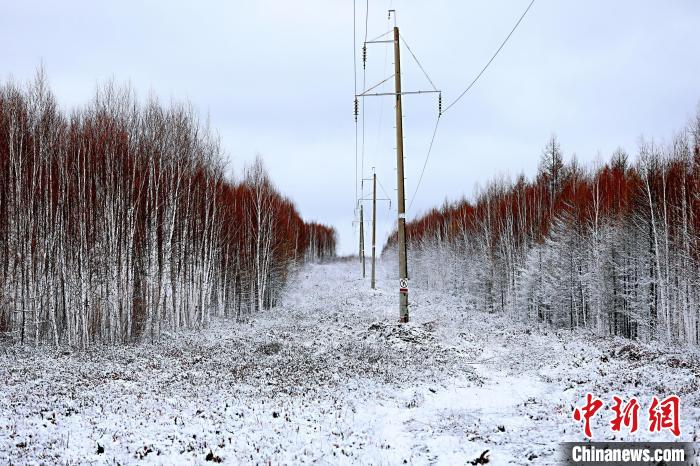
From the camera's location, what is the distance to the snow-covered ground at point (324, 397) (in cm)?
723

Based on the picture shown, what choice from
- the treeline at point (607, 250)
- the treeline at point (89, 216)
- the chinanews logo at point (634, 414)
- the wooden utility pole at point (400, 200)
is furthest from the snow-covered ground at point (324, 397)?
the treeline at point (607, 250)

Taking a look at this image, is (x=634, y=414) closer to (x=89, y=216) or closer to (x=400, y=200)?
(x=400, y=200)

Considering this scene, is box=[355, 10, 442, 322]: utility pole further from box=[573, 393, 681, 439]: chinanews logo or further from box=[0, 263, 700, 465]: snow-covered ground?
box=[573, 393, 681, 439]: chinanews logo

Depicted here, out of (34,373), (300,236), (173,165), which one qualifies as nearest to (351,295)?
(173,165)

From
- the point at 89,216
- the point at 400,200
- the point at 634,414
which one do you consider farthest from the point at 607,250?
the point at 89,216

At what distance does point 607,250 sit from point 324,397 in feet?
82.6

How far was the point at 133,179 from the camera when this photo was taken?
19984mm

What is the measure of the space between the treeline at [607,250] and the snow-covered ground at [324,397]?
35.6 ft

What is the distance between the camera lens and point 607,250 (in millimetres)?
28641

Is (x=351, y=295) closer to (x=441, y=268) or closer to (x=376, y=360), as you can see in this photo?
(x=376, y=360)

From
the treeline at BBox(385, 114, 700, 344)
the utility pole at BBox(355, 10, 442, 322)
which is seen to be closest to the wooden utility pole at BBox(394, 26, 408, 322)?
the utility pole at BBox(355, 10, 442, 322)

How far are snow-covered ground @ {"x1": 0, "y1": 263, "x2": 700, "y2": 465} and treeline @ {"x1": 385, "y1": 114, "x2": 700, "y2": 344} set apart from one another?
10851 millimetres

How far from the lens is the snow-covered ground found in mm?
7230

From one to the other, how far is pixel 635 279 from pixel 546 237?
7.30m
